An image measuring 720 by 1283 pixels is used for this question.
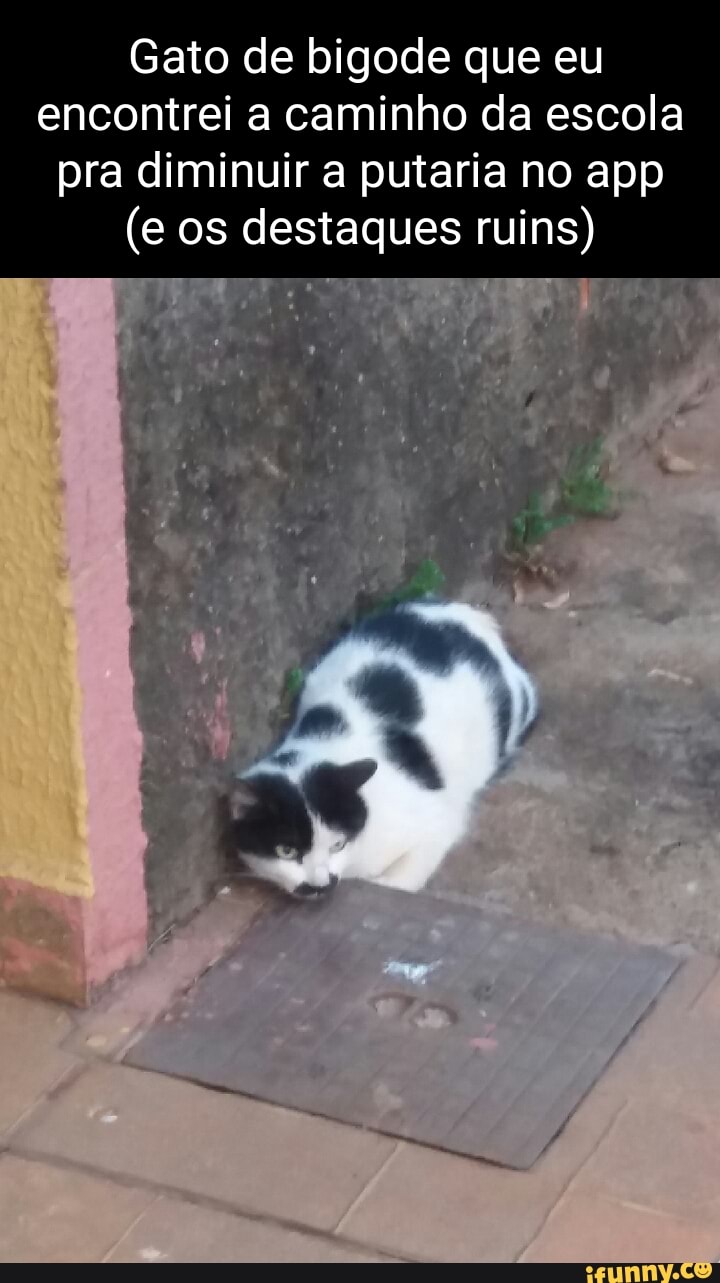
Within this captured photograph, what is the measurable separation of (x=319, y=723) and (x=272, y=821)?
0.42 metres

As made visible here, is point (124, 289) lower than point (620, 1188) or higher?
higher

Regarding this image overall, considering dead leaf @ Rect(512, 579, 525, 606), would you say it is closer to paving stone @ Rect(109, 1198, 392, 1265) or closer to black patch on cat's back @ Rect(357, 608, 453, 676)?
black patch on cat's back @ Rect(357, 608, 453, 676)

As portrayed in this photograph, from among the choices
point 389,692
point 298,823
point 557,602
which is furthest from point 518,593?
point 298,823

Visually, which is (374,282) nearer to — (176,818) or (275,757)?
(275,757)

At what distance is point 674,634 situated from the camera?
177 inches

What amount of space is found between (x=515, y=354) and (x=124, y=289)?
2161 mm

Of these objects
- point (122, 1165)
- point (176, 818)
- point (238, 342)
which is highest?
point (238, 342)

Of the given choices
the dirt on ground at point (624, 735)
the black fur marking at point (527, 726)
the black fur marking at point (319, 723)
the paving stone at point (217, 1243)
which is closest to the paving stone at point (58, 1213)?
the paving stone at point (217, 1243)

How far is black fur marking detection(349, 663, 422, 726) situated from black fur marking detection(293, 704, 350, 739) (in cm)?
11

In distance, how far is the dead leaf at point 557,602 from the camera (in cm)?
469

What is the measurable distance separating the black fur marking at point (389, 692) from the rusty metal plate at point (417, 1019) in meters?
0.58

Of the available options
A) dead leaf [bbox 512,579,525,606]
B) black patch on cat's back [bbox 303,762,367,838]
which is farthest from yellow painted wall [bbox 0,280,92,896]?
dead leaf [bbox 512,579,525,606]
